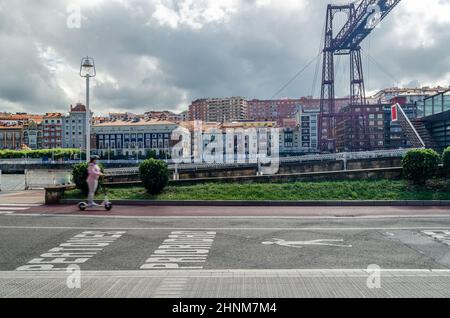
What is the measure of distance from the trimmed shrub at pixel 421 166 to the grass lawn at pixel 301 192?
15.5 inches

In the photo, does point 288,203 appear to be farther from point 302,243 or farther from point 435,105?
point 435,105

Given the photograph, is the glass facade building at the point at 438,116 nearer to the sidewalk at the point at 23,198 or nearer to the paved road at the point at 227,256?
the paved road at the point at 227,256

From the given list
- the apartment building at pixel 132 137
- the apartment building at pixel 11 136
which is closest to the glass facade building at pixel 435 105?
the apartment building at pixel 132 137

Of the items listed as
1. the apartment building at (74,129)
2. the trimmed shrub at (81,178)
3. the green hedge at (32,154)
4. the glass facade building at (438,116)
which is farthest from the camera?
the apartment building at (74,129)

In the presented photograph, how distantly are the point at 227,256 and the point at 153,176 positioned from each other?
10022mm

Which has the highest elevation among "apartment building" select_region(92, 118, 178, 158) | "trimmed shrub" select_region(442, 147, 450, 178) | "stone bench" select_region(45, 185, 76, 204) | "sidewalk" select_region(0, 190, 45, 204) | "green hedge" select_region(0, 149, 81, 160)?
"apartment building" select_region(92, 118, 178, 158)

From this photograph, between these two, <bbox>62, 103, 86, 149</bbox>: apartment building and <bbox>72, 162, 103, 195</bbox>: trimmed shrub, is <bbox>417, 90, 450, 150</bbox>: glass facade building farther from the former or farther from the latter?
<bbox>62, 103, 86, 149</bbox>: apartment building

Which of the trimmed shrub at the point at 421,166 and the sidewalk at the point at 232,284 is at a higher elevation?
the trimmed shrub at the point at 421,166

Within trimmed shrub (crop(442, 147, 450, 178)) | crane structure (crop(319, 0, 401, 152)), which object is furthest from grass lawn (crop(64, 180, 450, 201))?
crane structure (crop(319, 0, 401, 152))

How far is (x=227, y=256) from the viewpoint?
24.2ft

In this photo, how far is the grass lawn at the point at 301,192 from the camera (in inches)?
638

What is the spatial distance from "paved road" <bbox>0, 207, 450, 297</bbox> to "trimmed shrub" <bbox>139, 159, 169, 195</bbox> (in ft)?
16.5

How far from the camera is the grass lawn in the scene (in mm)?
16203
